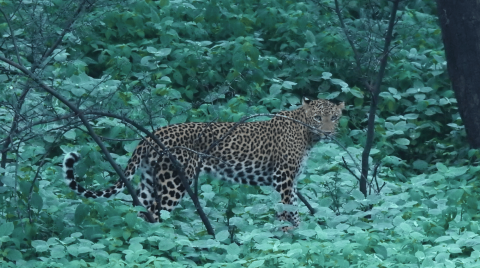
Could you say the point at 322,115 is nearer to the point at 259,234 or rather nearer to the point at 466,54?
the point at 466,54

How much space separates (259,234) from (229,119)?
336 centimetres

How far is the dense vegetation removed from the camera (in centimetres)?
655

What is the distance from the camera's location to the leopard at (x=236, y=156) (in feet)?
26.1

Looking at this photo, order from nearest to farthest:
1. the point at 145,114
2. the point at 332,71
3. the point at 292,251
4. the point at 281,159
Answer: the point at 292,251
the point at 145,114
the point at 281,159
the point at 332,71

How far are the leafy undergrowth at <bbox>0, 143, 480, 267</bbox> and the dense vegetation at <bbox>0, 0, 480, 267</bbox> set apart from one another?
17 millimetres

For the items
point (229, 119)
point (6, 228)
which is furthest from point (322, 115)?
point (6, 228)

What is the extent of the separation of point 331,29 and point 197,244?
691cm

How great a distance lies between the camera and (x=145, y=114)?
7.22 meters

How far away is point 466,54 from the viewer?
32.8ft

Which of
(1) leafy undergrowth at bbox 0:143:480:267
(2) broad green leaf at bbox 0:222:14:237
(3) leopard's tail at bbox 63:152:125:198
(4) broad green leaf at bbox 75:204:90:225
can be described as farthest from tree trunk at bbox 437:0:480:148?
(2) broad green leaf at bbox 0:222:14:237

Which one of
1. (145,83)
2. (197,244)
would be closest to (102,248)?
(197,244)

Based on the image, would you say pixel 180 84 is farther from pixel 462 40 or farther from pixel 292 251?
pixel 292 251

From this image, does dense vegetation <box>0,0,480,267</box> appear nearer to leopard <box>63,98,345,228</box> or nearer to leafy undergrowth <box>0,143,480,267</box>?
leafy undergrowth <box>0,143,480,267</box>

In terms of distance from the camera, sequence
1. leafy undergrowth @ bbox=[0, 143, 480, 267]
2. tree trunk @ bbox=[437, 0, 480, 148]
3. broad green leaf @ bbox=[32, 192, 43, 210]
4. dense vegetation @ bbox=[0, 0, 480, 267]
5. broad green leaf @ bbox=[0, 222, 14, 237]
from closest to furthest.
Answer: leafy undergrowth @ bbox=[0, 143, 480, 267], broad green leaf @ bbox=[0, 222, 14, 237], dense vegetation @ bbox=[0, 0, 480, 267], broad green leaf @ bbox=[32, 192, 43, 210], tree trunk @ bbox=[437, 0, 480, 148]
